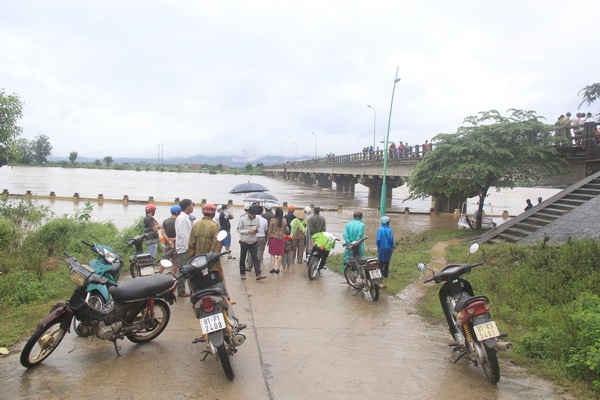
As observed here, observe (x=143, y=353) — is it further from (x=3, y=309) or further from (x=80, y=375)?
(x=3, y=309)

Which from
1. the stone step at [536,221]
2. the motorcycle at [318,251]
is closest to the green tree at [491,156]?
the stone step at [536,221]

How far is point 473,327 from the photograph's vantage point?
439cm

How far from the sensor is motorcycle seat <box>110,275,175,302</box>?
4.69m

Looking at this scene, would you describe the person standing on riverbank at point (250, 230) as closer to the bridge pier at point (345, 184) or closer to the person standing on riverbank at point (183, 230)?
the person standing on riverbank at point (183, 230)

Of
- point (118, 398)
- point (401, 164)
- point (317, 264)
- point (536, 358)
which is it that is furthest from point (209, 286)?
point (401, 164)

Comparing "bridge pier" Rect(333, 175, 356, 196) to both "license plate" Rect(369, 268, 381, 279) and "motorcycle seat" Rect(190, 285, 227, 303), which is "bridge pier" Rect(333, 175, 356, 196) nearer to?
"license plate" Rect(369, 268, 381, 279)

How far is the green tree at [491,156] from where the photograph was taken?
52.1 feet

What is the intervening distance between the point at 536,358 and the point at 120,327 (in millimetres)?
4444

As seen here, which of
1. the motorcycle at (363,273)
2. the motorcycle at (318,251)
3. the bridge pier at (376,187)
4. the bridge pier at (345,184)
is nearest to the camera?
the motorcycle at (363,273)

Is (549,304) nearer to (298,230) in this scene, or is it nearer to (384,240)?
(384,240)

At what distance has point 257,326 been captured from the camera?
6020 mm

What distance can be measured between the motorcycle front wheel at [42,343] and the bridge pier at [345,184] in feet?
182

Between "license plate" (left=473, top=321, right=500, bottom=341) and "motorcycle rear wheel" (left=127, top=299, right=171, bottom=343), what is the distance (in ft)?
10.7

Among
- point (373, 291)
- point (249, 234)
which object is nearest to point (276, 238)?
point (249, 234)
